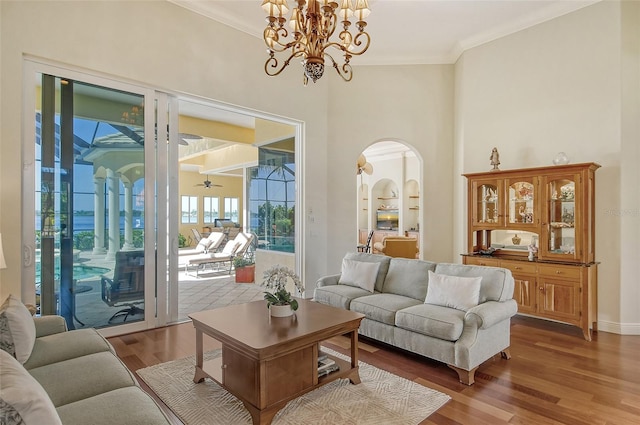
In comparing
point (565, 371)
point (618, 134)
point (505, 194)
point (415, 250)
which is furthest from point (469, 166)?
point (565, 371)

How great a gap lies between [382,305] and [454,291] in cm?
72

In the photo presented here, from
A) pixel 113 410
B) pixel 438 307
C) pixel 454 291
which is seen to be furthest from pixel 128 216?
pixel 454 291

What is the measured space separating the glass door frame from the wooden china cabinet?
165 inches

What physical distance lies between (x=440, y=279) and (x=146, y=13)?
4.44 metres

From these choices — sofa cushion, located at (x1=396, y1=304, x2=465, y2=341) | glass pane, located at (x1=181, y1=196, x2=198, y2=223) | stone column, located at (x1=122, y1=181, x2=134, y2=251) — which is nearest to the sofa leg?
sofa cushion, located at (x1=396, y1=304, x2=465, y2=341)

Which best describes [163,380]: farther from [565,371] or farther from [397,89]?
[397,89]

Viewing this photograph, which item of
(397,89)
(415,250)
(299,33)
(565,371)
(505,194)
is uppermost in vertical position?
(397,89)

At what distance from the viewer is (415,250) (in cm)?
732

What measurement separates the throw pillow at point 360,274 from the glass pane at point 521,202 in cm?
203

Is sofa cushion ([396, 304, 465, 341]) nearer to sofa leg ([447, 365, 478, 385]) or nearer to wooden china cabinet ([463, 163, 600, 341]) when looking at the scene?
sofa leg ([447, 365, 478, 385])

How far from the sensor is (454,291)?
11.0 feet

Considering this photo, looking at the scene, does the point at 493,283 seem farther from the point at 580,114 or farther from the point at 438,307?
the point at 580,114

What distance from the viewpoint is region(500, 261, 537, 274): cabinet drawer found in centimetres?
435

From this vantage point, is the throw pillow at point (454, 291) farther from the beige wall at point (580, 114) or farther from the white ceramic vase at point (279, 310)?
the beige wall at point (580, 114)
